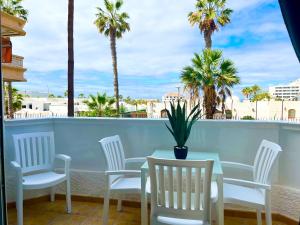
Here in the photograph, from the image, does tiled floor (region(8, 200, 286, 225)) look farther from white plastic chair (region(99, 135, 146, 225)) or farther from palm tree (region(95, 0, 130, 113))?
palm tree (region(95, 0, 130, 113))

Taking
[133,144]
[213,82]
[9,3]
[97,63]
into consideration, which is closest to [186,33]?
[213,82]

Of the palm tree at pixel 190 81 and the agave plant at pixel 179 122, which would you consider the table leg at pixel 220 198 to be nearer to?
the agave plant at pixel 179 122

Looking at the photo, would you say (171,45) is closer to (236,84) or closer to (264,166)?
(236,84)

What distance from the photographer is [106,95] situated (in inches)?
349

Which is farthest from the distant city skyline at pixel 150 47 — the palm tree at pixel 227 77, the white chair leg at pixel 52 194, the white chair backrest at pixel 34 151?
the white chair backrest at pixel 34 151

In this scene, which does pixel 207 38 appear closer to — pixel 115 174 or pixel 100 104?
pixel 100 104

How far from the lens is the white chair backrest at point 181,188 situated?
5.10 feet

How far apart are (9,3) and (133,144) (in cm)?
977

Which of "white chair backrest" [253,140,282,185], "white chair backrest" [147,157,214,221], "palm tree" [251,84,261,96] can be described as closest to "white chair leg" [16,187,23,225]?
"white chair backrest" [147,157,214,221]

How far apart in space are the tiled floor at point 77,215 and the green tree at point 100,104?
577 cm

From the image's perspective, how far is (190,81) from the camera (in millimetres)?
7484

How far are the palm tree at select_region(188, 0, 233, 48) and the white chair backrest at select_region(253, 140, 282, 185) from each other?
370 inches

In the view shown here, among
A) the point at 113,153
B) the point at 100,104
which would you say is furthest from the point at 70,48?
the point at 113,153

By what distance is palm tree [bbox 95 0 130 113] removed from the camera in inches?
445
